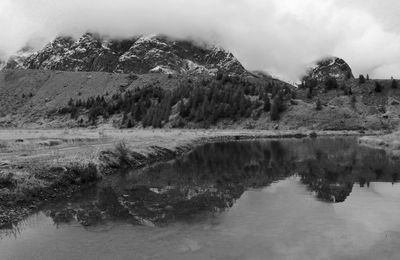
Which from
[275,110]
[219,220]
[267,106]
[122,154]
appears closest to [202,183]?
[122,154]

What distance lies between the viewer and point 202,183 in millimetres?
36750

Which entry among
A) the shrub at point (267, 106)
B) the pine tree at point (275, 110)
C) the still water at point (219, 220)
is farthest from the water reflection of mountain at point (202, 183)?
the shrub at point (267, 106)

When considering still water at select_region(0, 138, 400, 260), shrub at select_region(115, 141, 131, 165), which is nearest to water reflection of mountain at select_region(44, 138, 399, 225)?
still water at select_region(0, 138, 400, 260)

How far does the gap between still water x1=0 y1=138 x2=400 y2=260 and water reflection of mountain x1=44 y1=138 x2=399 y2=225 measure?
0.26 ft

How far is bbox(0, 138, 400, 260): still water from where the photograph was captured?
1795cm

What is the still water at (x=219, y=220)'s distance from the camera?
58.9ft

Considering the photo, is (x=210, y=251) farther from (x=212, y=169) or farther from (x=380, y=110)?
(x=380, y=110)

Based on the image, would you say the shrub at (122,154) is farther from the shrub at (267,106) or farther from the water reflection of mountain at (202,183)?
the shrub at (267,106)

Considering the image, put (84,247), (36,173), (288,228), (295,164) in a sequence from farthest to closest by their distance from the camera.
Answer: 1. (295,164)
2. (36,173)
3. (288,228)
4. (84,247)

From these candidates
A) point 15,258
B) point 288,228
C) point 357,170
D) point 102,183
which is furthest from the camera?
point 357,170

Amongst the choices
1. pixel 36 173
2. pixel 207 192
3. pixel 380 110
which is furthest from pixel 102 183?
pixel 380 110

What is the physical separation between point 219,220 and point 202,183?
13715 millimetres

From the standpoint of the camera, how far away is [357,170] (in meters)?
45.3

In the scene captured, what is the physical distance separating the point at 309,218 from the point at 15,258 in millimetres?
14809
